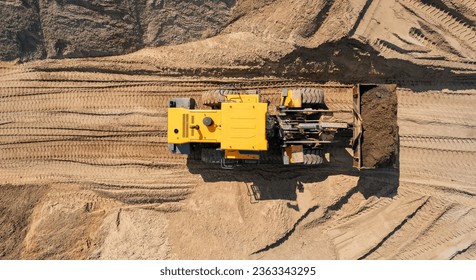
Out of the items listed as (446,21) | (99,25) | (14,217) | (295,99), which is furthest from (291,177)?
(14,217)

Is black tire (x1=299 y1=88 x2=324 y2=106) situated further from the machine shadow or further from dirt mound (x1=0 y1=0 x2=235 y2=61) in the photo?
dirt mound (x1=0 y1=0 x2=235 y2=61)

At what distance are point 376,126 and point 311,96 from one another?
1346 mm

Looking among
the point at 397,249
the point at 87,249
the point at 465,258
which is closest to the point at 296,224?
the point at 397,249

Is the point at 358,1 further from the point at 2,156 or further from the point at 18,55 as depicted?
the point at 2,156

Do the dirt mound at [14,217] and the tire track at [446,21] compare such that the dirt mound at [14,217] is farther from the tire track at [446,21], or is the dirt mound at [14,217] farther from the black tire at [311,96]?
the tire track at [446,21]

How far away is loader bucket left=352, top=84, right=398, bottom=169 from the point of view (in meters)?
6.66

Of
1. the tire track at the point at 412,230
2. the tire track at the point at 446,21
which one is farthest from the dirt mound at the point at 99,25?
the tire track at the point at 412,230

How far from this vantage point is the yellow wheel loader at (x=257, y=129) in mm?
6113

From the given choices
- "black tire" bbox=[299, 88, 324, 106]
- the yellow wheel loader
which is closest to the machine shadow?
the yellow wheel loader

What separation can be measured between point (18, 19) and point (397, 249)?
8653 millimetres

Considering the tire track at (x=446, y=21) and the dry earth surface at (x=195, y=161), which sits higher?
the tire track at (x=446, y=21)

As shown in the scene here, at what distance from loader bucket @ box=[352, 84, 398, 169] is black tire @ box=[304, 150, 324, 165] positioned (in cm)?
72

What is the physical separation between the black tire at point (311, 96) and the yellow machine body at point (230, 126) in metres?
0.96

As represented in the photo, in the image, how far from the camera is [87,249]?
7043 mm
